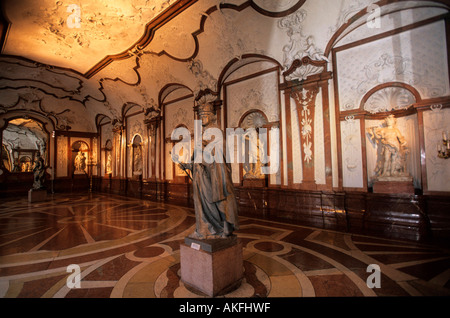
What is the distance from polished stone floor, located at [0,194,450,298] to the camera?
2.38m

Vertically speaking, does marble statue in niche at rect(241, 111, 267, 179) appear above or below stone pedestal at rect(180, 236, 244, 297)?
above

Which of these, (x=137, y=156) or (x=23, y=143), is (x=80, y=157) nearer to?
(x=23, y=143)

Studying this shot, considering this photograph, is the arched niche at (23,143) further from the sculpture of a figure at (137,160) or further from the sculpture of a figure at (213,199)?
the sculpture of a figure at (213,199)

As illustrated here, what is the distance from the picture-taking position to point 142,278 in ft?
8.69

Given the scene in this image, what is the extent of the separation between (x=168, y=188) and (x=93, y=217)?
3537 millimetres

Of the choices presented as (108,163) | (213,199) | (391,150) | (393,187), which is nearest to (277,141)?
(391,150)

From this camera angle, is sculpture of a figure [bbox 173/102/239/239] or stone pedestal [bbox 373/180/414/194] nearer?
sculpture of a figure [bbox 173/102/239/239]

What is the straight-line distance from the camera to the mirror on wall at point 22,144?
13141 mm

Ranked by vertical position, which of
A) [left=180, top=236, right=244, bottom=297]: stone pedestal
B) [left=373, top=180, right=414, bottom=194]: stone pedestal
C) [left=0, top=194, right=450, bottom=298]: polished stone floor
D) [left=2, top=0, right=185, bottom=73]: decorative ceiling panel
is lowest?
[left=0, top=194, right=450, bottom=298]: polished stone floor

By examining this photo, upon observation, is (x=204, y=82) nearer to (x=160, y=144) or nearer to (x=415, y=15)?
(x=160, y=144)

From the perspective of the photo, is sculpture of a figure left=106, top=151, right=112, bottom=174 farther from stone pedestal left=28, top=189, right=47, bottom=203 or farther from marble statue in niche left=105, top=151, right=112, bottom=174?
stone pedestal left=28, top=189, right=47, bottom=203

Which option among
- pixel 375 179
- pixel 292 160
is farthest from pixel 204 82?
pixel 375 179

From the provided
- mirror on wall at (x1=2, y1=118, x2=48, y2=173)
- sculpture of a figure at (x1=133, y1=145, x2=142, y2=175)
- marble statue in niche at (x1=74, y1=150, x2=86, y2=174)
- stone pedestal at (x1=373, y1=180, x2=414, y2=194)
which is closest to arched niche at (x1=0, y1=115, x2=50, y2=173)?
mirror on wall at (x1=2, y1=118, x2=48, y2=173)

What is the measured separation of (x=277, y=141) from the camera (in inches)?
246
